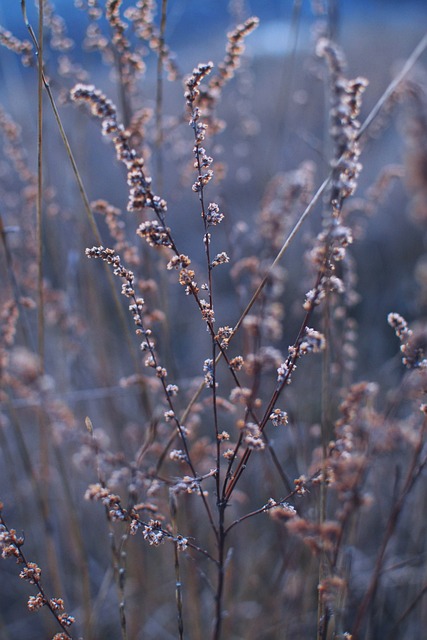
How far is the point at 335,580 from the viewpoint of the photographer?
0.65 m

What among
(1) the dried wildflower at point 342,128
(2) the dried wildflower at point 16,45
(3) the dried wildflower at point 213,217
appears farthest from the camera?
(2) the dried wildflower at point 16,45

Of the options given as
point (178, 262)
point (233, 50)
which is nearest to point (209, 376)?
point (178, 262)

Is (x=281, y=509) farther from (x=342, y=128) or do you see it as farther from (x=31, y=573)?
(x=342, y=128)

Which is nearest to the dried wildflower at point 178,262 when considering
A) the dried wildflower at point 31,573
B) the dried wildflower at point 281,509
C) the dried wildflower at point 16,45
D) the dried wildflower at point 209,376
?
the dried wildflower at point 209,376

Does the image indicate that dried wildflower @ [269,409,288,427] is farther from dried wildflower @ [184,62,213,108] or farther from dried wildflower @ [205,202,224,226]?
dried wildflower @ [184,62,213,108]

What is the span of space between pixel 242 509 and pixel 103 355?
2.94ft

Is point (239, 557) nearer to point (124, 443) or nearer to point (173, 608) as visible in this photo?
point (173, 608)

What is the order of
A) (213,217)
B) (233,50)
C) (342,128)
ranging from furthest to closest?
(233,50)
(213,217)
(342,128)

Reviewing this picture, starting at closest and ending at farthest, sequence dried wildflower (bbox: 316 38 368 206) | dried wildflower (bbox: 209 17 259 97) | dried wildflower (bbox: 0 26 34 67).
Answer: dried wildflower (bbox: 316 38 368 206)
dried wildflower (bbox: 209 17 259 97)
dried wildflower (bbox: 0 26 34 67)

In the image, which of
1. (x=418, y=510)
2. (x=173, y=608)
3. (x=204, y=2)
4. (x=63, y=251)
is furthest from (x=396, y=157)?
(x=173, y=608)

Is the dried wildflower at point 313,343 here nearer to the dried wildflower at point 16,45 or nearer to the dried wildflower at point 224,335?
the dried wildflower at point 224,335

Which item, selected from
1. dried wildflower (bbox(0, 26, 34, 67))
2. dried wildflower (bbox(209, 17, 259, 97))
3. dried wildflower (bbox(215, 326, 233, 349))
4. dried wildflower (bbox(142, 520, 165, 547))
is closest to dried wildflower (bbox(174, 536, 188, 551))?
dried wildflower (bbox(142, 520, 165, 547))

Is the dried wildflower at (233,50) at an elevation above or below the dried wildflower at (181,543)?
above

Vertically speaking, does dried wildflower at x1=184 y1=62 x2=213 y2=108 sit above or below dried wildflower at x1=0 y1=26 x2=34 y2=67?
below
